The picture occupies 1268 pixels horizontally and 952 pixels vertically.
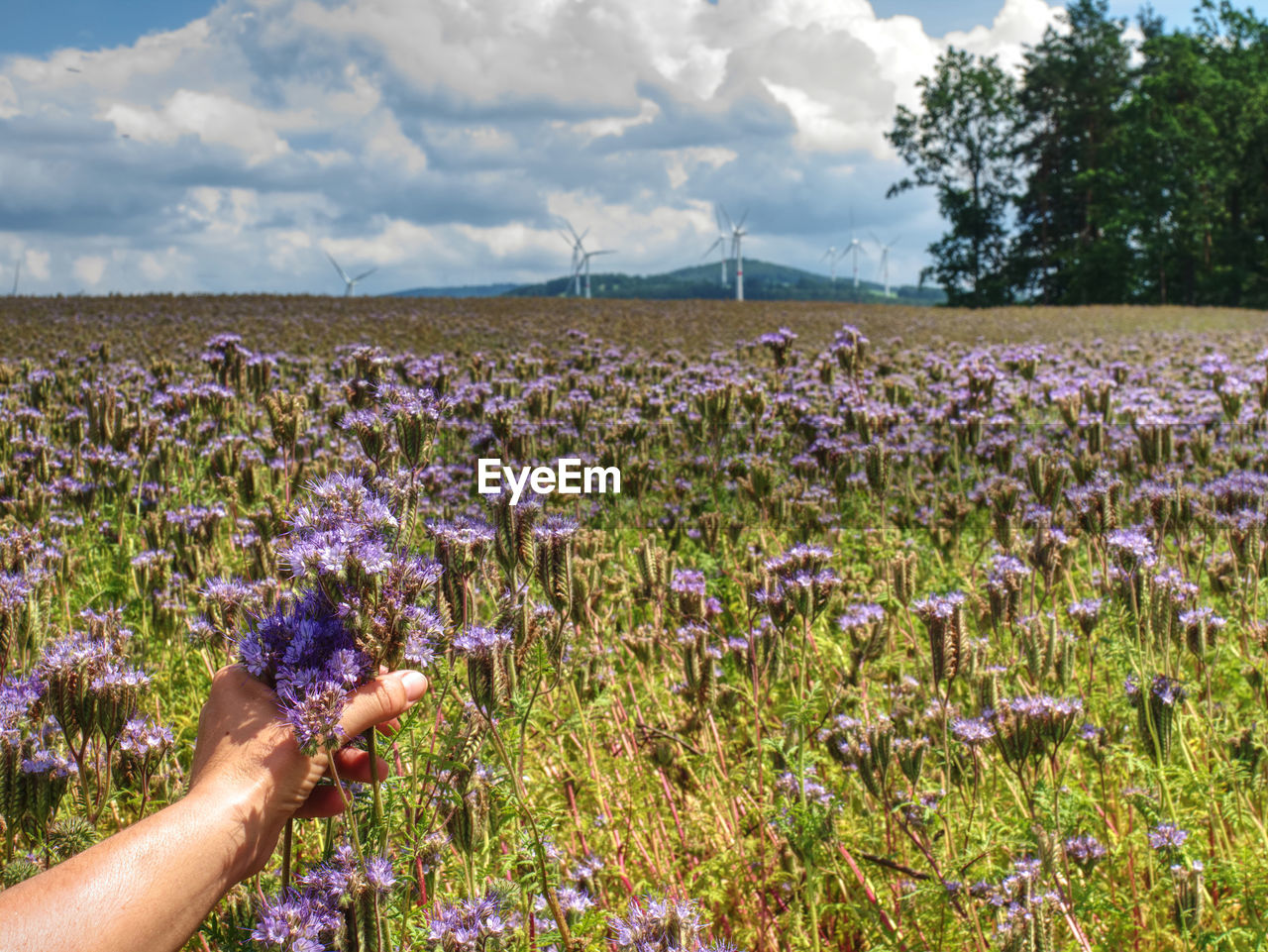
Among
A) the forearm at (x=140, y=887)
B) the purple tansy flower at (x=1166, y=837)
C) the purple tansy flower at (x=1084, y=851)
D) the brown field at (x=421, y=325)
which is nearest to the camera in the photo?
the forearm at (x=140, y=887)

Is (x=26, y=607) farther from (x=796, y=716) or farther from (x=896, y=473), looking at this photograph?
(x=896, y=473)

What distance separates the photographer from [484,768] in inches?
106

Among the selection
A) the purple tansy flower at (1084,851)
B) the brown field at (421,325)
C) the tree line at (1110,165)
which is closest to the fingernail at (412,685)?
the purple tansy flower at (1084,851)

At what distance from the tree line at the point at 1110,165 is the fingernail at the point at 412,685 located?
2364 inches

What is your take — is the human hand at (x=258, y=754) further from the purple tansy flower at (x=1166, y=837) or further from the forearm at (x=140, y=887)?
the purple tansy flower at (x=1166, y=837)

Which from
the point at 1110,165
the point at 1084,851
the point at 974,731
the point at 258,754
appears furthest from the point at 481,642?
the point at 1110,165

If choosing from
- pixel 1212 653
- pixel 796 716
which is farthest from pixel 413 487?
pixel 1212 653

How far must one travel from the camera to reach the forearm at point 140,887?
4.36 ft

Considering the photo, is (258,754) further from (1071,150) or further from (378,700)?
(1071,150)

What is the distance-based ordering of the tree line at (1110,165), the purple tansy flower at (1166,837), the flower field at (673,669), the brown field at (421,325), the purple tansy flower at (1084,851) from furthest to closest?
the tree line at (1110,165) → the brown field at (421,325) → the purple tansy flower at (1084,851) → the purple tansy flower at (1166,837) → the flower field at (673,669)

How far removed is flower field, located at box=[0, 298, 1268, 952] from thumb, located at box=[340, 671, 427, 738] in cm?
5

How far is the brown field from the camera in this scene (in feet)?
50.7

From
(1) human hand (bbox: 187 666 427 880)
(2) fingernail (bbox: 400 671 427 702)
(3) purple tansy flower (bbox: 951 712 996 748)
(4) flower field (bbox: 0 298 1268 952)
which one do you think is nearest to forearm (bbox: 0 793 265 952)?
(1) human hand (bbox: 187 666 427 880)

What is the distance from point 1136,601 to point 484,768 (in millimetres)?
2776
